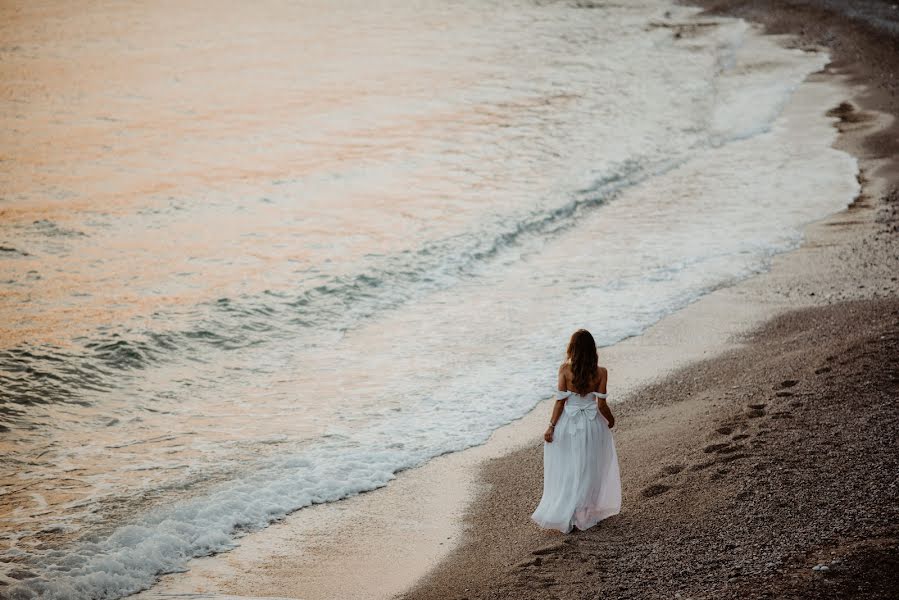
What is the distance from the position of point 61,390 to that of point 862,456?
9.49 metres

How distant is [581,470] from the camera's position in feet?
21.3

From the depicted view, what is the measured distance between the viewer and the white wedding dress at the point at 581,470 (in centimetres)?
648

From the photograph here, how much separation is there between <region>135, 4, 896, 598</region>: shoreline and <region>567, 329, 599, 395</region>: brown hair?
50.2 inches

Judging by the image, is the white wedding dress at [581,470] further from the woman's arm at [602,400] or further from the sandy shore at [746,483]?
the sandy shore at [746,483]

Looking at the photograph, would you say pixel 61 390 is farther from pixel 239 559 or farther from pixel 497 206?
pixel 497 206

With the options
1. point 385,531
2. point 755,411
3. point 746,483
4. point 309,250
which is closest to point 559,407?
point 746,483

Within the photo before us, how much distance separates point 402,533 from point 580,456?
5.81 ft

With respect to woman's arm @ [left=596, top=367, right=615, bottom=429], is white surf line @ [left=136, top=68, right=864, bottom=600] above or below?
below

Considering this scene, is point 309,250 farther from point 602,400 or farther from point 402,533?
point 602,400

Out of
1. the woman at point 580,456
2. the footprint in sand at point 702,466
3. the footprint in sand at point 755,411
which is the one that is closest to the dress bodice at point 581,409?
the woman at point 580,456

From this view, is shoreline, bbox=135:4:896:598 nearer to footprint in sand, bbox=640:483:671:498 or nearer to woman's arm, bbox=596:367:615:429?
footprint in sand, bbox=640:483:671:498

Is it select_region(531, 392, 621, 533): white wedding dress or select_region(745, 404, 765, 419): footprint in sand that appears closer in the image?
select_region(531, 392, 621, 533): white wedding dress

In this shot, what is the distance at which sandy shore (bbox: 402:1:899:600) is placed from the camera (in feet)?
17.6

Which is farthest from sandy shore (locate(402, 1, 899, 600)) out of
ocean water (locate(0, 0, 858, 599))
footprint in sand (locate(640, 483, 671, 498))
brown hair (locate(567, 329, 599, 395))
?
ocean water (locate(0, 0, 858, 599))
